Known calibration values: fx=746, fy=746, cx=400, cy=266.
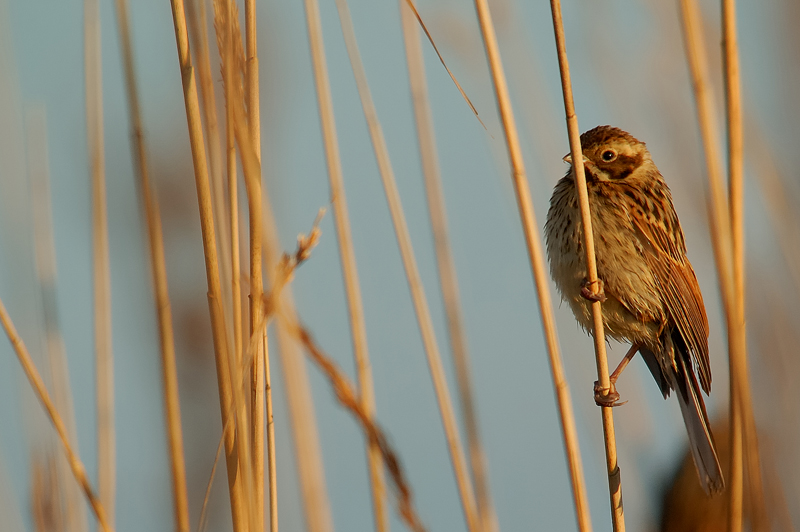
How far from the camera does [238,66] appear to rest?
136 centimetres

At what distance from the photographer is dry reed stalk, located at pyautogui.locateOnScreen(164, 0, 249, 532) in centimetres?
150

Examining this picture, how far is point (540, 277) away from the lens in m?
1.67

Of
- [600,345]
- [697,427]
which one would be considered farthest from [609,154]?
[600,345]

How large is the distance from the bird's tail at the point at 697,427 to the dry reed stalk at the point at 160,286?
162cm

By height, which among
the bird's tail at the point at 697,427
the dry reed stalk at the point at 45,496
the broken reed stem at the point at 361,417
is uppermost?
the broken reed stem at the point at 361,417

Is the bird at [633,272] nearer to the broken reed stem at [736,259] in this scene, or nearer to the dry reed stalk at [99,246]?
the broken reed stem at [736,259]

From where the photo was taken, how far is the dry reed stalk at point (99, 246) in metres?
2.00

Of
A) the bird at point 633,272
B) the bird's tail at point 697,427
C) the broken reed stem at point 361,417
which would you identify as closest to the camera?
the broken reed stem at point 361,417

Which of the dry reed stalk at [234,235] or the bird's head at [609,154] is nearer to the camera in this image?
the dry reed stalk at [234,235]

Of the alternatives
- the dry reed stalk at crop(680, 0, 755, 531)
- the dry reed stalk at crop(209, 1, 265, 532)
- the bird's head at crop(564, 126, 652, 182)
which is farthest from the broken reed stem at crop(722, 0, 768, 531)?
the bird's head at crop(564, 126, 652, 182)

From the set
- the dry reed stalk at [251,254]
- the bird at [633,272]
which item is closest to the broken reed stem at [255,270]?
the dry reed stalk at [251,254]

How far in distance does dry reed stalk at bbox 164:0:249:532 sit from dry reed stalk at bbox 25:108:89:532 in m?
0.70

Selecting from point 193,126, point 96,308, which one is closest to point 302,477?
point 96,308

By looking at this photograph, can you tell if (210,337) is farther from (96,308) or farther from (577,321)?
(577,321)
